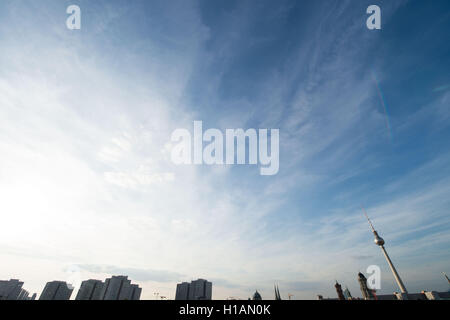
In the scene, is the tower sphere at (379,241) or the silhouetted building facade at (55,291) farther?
the tower sphere at (379,241)

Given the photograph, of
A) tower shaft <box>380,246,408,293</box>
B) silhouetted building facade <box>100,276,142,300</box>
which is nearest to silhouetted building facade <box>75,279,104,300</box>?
silhouetted building facade <box>100,276,142,300</box>

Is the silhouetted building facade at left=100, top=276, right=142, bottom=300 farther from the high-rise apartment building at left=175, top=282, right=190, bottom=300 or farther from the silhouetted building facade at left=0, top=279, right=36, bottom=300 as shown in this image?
the silhouetted building facade at left=0, top=279, right=36, bottom=300

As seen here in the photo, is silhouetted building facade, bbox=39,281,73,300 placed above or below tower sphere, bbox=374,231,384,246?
below

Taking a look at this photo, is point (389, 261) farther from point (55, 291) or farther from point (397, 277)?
point (55, 291)

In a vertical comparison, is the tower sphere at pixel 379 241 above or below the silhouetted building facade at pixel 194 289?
above

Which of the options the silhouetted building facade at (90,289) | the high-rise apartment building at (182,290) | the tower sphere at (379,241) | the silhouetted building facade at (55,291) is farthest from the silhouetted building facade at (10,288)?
the tower sphere at (379,241)

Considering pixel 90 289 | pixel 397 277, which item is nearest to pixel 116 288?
pixel 90 289

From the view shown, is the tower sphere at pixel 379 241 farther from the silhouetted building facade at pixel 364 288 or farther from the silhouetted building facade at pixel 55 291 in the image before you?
the silhouetted building facade at pixel 55 291

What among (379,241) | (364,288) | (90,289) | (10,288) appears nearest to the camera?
(90,289)

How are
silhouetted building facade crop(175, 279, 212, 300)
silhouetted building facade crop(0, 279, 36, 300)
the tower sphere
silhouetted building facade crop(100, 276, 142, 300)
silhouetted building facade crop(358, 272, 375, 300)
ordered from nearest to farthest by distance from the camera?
silhouetted building facade crop(100, 276, 142, 300) < the tower sphere < silhouetted building facade crop(0, 279, 36, 300) < silhouetted building facade crop(175, 279, 212, 300) < silhouetted building facade crop(358, 272, 375, 300)
